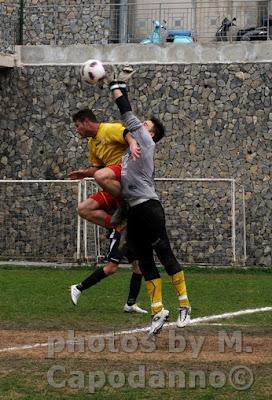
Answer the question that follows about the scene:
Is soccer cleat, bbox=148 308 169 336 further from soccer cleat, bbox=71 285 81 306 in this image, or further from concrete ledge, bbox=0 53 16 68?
concrete ledge, bbox=0 53 16 68

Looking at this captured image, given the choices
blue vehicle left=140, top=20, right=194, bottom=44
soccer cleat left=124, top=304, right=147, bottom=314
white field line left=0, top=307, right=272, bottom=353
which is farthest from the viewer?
blue vehicle left=140, top=20, right=194, bottom=44

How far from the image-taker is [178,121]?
2425 centimetres

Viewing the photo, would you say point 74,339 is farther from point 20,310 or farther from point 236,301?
point 236,301

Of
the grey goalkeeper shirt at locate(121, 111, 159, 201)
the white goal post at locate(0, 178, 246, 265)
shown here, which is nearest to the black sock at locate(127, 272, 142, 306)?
the grey goalkeeper shirt at locate(121, 111, 159, 201)

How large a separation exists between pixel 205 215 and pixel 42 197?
362cm

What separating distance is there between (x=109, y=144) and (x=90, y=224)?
11635 millimetres

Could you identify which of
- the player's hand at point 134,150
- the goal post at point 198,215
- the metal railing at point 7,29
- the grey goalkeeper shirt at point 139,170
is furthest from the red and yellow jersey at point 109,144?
the metal railing at point 7,29

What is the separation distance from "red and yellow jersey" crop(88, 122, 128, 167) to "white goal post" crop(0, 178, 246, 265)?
34.8ft

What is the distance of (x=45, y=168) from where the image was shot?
2511 cm

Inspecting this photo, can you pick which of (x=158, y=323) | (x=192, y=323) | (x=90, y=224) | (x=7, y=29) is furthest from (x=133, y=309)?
(x=7, y=29)

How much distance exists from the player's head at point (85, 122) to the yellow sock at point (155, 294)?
216cm

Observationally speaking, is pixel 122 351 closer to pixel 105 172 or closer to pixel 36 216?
pixel 105 172

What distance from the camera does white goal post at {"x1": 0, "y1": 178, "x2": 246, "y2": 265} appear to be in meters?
22.9

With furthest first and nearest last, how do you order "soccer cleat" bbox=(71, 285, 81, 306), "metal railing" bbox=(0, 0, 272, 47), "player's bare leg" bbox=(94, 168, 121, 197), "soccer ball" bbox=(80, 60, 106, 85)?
"metal railing" bbox=(0, 0, 272, 47) < "soccer cleat" bbox=(71, 285, 81, 306) < "player's bare leg" bbox=(94, 168, 121, 197) < "soccer ball" bbox=(80, 60, 106, 85)
